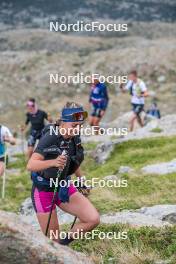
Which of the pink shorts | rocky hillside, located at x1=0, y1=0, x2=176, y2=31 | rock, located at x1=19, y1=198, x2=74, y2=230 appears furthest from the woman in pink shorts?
rocky hillside, located at x1=0, y1=0, x2=176, y2=31

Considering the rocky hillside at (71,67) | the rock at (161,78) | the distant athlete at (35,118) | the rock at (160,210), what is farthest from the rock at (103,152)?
the rock at (161,78)

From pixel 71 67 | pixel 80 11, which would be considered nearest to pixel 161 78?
pixel 71 67

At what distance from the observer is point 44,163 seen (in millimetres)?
8656

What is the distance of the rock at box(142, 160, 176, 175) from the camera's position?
58.0 ft

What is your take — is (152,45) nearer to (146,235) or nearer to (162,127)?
(162,127)

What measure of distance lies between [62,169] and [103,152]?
1413cm

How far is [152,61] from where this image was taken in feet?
275

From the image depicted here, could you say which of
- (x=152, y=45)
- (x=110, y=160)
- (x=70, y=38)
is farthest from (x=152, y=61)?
(x=110, y=160)

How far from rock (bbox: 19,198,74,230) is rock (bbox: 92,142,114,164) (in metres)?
6.29

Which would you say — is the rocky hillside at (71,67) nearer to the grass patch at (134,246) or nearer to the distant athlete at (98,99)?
the distant athlete at (98,99)

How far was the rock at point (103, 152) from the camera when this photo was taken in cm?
2238

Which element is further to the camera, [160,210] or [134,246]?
[160,210]

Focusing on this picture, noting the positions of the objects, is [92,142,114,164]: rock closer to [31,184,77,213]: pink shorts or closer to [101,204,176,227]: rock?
[101,204,176,227]: rock

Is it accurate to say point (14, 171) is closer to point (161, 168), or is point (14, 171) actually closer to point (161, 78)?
point (161, 168)
